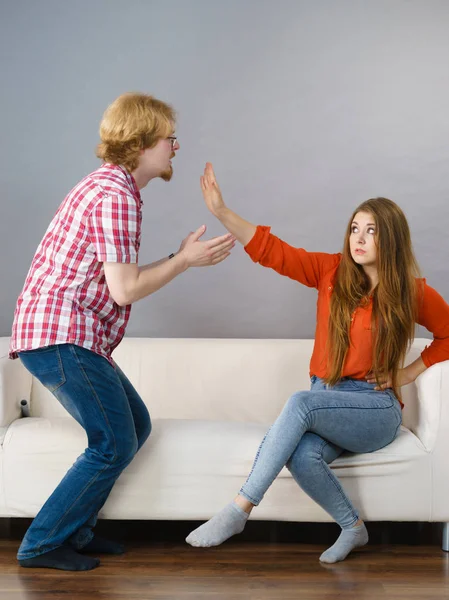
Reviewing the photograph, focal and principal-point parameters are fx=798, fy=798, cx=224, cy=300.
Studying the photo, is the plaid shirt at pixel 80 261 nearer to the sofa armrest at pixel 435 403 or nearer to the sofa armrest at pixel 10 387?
the sofa armrest at pixel 10 387

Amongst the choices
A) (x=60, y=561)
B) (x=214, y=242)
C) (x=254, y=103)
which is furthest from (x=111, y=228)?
(x=254, y=103)

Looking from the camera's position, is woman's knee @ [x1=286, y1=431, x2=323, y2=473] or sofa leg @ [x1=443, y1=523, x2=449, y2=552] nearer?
woman's knee @ [x1=286, y1=431, x2=323, y2=473]

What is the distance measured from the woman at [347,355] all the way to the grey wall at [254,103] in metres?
0.84

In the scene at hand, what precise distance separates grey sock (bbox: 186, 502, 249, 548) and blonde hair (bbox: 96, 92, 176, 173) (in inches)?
42.7

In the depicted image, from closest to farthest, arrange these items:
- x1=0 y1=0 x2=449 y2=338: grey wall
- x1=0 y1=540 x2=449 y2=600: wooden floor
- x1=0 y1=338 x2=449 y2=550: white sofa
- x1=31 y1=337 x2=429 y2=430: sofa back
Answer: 1. x1=0 y1=540 x2=449 y2=600: wooden floor
2. x1=0 y1=338 x2=449 y2=550: white sofa
3. x1=31 y1=337 x2=429 y2=430: sofa back
4. x1=0 y1=0 x2=449 y2=338: grey wall

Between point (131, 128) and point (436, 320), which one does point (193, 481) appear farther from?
point (131, 128)

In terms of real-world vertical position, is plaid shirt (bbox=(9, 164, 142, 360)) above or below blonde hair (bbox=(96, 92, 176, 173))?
below

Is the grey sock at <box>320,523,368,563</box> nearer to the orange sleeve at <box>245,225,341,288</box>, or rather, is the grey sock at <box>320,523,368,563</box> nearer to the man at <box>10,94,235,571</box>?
the man at <box>10,94,235,571</box>

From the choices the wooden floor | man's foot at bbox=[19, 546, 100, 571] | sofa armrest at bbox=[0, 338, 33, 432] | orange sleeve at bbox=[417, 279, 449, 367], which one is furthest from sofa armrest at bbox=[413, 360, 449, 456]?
sofa armrest at bbox=[0, 338, 33, 432]

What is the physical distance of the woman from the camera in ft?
7.95

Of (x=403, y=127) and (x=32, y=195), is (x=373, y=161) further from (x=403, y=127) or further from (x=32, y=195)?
(x=32, y=195)

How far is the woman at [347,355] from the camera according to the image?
7.95 feet

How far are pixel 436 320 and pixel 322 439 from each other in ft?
1.99

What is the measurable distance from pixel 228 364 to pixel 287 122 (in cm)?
112
